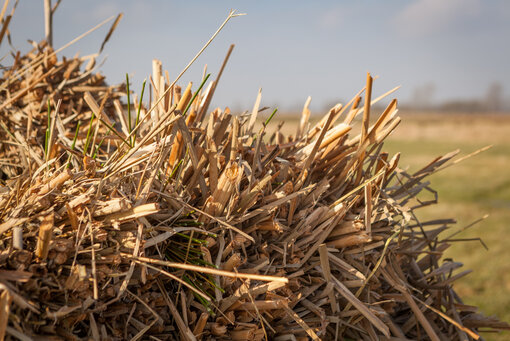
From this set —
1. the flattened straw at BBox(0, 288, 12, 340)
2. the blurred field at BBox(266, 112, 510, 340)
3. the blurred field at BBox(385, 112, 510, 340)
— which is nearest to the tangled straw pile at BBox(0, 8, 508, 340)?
the flattened straw at BBox(0, 288, 12, 340)

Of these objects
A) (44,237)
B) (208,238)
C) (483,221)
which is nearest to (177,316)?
(208,238)

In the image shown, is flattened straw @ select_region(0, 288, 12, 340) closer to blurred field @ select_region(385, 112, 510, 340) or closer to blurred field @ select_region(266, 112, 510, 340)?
blurred field @ select_region(266, 112, 510, 340)

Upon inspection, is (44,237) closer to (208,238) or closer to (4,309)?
(4,309)

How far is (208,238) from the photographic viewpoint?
126 cm

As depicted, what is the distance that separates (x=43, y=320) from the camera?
102 centimetres

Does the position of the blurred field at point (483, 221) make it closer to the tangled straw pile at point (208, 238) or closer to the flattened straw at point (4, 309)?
the tangled straw pile at point (208, 238)

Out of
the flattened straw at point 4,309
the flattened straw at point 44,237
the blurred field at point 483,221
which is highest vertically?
the flattened straw at point 44,237

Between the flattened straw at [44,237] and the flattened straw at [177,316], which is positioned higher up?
the flattened straw at [44,237]

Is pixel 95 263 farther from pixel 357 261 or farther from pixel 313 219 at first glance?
pixel 357 261

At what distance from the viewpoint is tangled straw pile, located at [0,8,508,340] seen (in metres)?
1.07

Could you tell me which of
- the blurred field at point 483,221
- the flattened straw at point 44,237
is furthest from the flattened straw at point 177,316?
the blurred field at point 483,221

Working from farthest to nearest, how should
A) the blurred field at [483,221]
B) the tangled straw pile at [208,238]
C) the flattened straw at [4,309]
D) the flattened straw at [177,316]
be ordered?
the blurred field at [483,221] → the flattened straw at [177,316] → the tangled straw pile at [208,238] → the flattened straw at [4,309]

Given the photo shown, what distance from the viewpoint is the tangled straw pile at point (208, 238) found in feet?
3.51

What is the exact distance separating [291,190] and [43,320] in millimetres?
799
